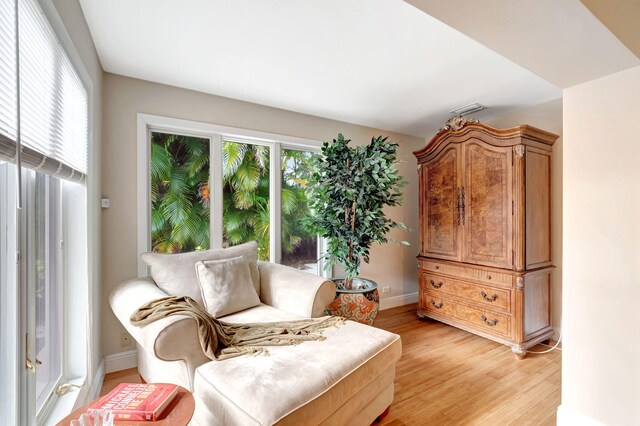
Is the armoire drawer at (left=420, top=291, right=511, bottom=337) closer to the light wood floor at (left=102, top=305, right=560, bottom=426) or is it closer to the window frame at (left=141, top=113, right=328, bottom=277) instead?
the light wood floor at (left=102, top=305, right=560, bottom=426)

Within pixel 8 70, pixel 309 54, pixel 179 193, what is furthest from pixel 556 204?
pixel 8 70

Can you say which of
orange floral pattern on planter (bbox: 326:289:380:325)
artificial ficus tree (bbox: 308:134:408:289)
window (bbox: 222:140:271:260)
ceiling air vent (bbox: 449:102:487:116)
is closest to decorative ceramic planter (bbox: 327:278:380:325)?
orange floral pattern on planter (bbox: 326:289:380:325)

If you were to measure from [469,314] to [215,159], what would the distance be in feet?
9.68

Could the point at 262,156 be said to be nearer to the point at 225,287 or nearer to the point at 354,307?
the point at 225,287

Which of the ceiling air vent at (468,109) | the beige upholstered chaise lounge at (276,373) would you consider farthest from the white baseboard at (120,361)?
the ceiling air vent at (468,109)

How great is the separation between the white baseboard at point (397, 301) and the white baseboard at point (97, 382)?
2.93 m

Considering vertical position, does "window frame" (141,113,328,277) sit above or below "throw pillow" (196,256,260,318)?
above

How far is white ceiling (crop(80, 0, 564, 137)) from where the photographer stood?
1.71m

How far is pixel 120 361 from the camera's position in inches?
95.4

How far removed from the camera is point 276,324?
1.95 m

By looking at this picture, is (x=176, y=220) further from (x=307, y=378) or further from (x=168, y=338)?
(x=307, y=378)

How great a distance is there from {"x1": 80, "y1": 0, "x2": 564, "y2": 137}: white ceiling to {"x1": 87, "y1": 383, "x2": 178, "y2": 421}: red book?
1857mm

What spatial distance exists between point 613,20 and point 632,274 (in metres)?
1.17

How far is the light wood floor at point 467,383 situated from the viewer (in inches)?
74.4
